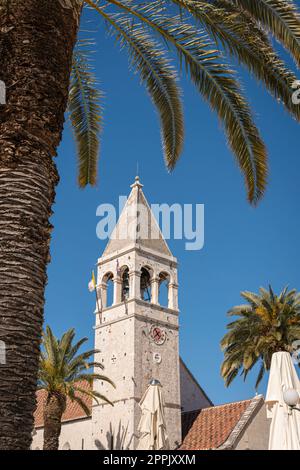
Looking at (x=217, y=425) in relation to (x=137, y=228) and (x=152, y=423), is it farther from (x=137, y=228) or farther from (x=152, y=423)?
(x=137, y=228)

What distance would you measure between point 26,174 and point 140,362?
29.3 m

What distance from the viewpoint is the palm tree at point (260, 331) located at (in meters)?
25.2

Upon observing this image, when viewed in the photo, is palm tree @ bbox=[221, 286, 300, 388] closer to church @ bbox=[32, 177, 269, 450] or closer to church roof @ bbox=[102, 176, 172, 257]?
church @ bbox=[32, 177, 269, 450]

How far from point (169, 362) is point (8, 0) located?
31.5 metres

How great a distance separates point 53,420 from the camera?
26.0 m

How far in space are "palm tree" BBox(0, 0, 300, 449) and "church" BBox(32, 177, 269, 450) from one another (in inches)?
949

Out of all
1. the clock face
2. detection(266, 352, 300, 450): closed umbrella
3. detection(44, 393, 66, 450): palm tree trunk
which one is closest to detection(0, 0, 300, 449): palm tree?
detection(266, 352, 300, 450): closed umbrella

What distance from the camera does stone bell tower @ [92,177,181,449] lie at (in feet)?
108

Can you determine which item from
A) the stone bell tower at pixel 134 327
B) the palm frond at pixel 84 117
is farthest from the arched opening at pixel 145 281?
the palm frond at pixel 84 117

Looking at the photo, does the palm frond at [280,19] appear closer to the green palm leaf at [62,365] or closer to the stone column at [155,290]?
the green palm leaf at [62,365]

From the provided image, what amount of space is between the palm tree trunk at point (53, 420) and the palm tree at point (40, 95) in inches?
798

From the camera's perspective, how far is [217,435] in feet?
104

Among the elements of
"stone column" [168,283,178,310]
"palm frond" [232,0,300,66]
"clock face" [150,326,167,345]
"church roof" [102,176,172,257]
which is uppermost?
"church roof" [102,176,172,257]

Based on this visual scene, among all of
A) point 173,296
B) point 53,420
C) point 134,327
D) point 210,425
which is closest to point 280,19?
point 53,420
